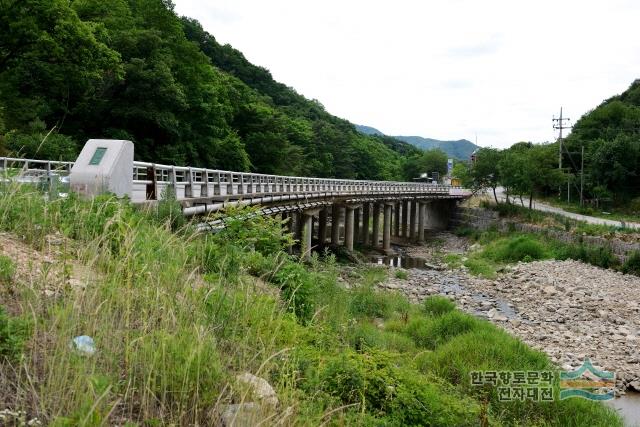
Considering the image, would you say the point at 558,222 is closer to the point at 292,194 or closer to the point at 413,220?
the point at 413,220

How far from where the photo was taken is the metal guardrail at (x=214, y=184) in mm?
11078

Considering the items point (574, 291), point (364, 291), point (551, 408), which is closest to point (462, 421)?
point (551, 408)

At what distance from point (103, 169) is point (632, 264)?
2654 centimetres

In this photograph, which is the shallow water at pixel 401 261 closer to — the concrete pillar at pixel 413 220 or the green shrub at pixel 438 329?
the concrete pillar at pixel 413 220

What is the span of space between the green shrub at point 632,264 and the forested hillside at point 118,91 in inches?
1040

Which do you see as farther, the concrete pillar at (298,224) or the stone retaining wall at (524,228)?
the concrete pillar at (298,224)

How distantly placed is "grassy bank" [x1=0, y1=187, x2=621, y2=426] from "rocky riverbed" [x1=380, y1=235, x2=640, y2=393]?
538 cm

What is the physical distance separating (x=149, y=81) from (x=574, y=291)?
82.0ft

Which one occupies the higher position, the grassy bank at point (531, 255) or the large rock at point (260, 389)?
the large rock at point (260, 389)

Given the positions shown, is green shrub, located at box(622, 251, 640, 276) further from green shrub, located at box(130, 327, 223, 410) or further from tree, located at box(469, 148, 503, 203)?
tree, located at box(469, 148, 503, 203)

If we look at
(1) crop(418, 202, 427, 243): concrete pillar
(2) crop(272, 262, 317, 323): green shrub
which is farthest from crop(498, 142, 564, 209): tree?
(2) crop(272, 262, 317, 323): green shrub

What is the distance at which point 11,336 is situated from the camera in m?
3.11

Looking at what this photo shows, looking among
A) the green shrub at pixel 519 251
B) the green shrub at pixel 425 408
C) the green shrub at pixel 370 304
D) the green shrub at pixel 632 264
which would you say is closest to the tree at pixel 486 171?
the green shrub at pixel 519 251

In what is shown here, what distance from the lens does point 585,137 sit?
216 ft
